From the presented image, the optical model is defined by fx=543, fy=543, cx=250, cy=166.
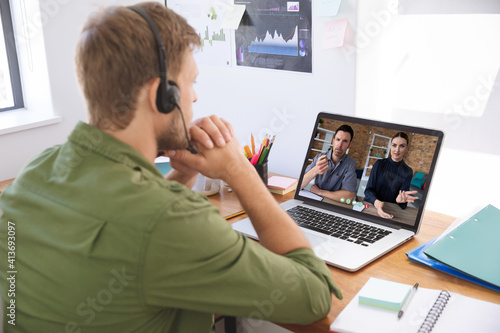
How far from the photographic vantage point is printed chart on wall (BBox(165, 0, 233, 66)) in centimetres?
195

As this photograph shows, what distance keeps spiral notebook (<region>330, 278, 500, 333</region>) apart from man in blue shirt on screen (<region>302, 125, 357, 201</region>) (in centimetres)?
45

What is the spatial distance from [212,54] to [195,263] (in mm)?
1338

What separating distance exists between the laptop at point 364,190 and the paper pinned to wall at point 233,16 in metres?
0.53

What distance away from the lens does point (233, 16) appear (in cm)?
187

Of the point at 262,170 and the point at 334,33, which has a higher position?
the point at 334,33

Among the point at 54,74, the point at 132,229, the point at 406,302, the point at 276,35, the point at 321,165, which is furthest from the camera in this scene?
the point at 54,74

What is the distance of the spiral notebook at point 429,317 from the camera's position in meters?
0.95

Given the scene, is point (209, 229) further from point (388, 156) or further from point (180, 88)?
point (388, 156)

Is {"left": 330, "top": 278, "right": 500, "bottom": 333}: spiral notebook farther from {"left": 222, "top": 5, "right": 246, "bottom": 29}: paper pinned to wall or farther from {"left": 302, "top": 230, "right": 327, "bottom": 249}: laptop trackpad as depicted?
{"left": 222, "top": 5, "right": 246, "bottom": 29}: paper pinned to wall

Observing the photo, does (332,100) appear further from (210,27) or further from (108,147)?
(108,147)

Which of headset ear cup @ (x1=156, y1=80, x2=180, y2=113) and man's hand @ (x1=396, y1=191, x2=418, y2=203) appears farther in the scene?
man's hand @ (x1=396, y1=191, x2=418, y2=203)

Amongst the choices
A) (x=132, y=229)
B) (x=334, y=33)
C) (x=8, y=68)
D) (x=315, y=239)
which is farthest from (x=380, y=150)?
(x=8, y=68)

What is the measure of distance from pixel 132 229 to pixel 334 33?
1036mm

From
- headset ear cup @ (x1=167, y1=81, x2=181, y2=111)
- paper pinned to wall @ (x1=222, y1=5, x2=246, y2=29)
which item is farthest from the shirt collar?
paper pinned to wall @ (x1=222, y1=5, x2=246, y2=29)
